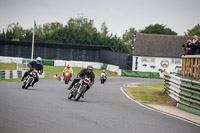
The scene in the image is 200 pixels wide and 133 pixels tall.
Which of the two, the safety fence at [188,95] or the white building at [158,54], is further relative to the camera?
the white building at [158,54]

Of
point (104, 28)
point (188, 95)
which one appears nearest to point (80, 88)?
point (188, 95)

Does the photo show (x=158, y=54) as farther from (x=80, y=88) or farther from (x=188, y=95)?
(x=188, y=95)

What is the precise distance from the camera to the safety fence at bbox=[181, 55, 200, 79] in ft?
66.2

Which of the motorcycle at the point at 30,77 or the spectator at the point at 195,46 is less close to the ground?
the spectator at the point at 195,46

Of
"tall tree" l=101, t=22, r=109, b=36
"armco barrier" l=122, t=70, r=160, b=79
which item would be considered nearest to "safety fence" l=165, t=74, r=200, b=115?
"armco barrier" l=122, t=70, r=160, b=79

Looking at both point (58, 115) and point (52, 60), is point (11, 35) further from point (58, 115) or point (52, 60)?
point (58, 115)

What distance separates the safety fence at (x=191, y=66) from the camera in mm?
20172

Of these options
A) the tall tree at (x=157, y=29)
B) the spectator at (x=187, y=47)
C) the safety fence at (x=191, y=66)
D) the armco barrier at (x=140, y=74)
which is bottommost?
the armco barrier at (x=140, y=74)

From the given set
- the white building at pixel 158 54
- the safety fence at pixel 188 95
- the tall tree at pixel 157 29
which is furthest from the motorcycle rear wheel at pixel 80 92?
the tall tree at pixel 157 29

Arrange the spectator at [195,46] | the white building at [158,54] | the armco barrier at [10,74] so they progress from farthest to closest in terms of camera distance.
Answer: the white building at [158,54], the armco barrier at [10,74], the spectator at [195,46]

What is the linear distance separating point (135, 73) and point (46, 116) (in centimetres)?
5543

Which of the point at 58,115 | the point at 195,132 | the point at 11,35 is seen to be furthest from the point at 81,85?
the point at 11,35

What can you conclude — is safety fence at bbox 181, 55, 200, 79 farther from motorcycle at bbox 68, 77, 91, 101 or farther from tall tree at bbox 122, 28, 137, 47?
tall tree at bbox 122, 28, 137, 47

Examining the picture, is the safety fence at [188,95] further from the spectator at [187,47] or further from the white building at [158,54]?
the white building at [158,54]
